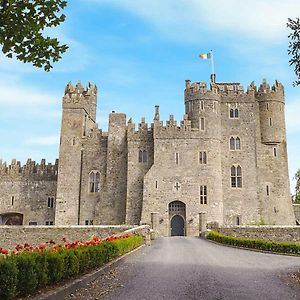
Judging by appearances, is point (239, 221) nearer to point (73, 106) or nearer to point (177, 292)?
point (73, 106)

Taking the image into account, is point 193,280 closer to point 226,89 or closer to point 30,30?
point 30,30

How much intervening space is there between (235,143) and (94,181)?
648 inches

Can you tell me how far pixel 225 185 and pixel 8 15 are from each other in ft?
121

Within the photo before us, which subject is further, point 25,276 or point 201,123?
point 201,123

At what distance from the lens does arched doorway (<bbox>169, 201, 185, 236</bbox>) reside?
1688 inches

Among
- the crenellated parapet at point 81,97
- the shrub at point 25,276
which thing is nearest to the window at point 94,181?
the crenellated parapet at point 81,97

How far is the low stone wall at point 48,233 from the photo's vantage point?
3488cm

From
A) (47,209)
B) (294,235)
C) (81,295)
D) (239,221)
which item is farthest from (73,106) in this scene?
(81,295)

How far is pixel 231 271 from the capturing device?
15.7 m

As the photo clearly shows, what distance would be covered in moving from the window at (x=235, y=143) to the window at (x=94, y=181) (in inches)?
605

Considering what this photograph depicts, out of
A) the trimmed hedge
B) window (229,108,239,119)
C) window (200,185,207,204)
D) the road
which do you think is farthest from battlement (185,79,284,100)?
the road

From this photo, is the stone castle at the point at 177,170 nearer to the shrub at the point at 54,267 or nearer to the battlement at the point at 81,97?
the battlement at the point at 81,97

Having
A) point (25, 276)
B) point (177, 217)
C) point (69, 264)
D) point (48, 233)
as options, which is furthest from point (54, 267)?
point (177, 217)

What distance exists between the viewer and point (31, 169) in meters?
50.0
